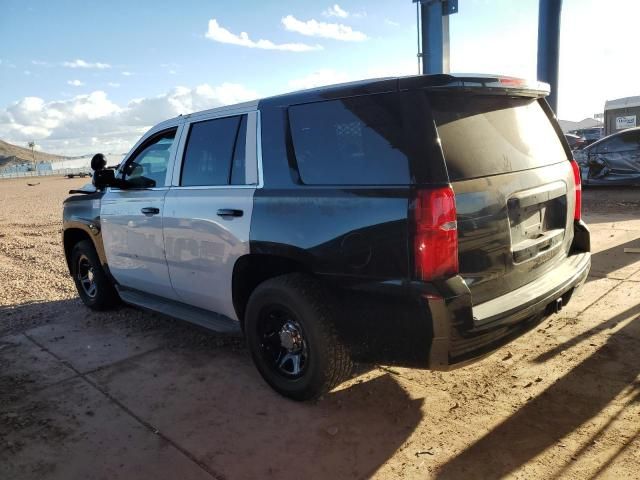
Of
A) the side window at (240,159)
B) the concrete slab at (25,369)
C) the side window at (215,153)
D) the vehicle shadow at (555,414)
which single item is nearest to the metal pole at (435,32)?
the side window at (215,153)

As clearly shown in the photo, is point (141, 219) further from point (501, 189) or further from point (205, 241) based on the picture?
point (501, 189)

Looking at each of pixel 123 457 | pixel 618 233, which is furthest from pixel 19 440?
pixel 618 233

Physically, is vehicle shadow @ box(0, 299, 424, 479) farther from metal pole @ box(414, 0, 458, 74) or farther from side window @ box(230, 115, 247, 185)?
metal pole @ box(414, 0, 458, 74)

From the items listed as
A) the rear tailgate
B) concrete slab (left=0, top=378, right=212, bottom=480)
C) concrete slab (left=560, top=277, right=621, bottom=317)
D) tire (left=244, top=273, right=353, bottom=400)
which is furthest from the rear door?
concrete slab (left=560, top=277, right=621, bottom=317)

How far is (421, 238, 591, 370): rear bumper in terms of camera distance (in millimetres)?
2600

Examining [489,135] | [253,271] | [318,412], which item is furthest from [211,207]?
[489,135]

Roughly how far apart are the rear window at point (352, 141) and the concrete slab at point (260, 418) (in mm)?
1419

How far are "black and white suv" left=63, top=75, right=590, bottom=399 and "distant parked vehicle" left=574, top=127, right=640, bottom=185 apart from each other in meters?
9.11

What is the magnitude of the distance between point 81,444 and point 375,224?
212 cm

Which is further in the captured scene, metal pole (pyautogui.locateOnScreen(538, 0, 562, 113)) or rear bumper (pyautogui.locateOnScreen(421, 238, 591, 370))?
metal pole (pyautogui.locateOnScreen(538, 0, 562, 113))

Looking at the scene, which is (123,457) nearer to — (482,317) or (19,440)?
(19,440)

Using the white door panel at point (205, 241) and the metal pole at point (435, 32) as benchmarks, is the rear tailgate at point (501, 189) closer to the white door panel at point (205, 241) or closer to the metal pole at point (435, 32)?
the white door panel at point (205, 241)

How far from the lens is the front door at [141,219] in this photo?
14.0 ft

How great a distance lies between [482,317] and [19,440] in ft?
9.11
